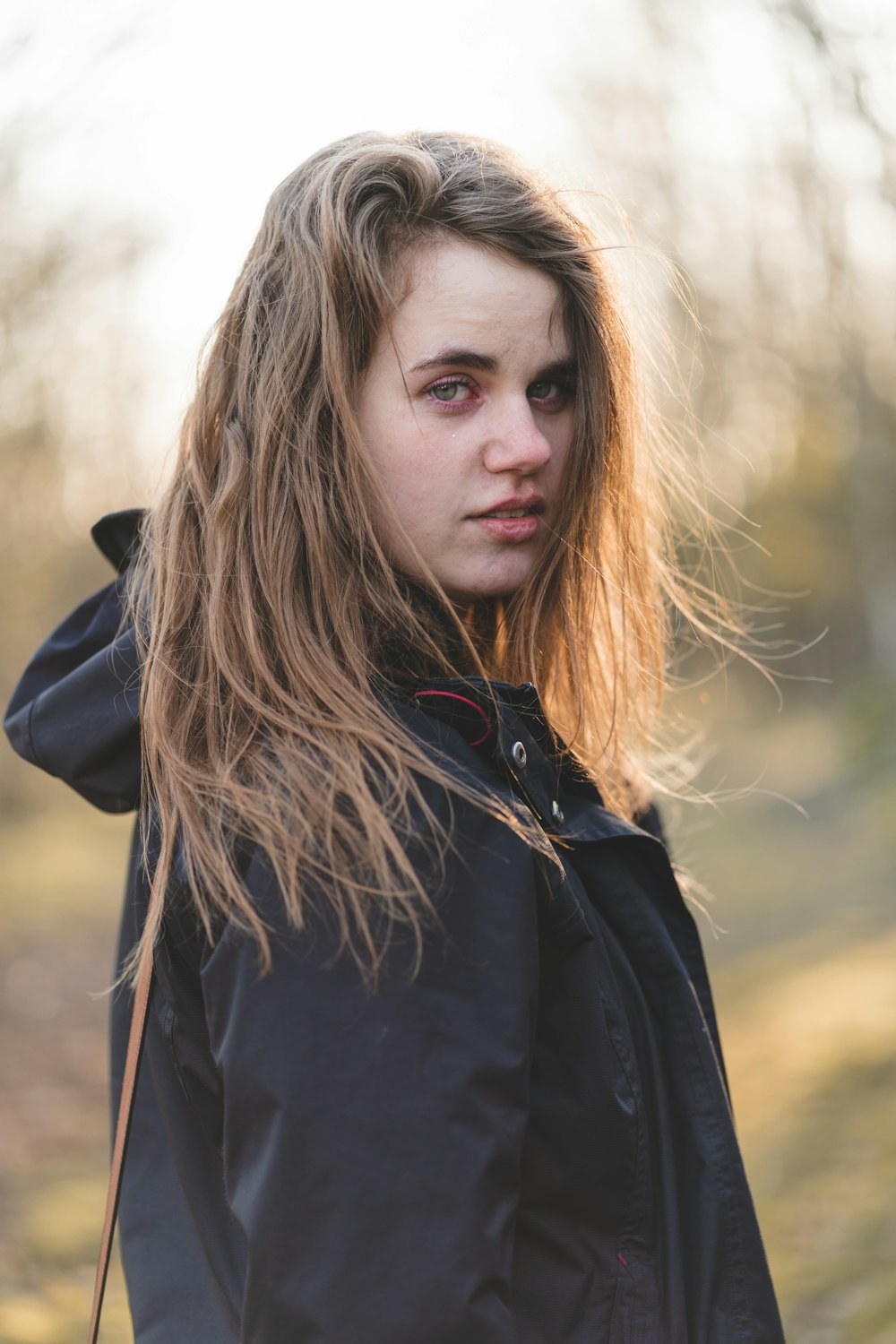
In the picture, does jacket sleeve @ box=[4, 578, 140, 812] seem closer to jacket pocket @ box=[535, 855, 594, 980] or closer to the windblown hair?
the windblown hair

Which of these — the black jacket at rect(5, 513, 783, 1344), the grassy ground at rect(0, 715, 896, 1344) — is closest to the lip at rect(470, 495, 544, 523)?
the black jacket at rect(5, 513, 783, 1344)

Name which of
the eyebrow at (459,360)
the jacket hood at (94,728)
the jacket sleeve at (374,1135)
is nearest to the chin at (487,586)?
the eyebrow at (459,360)

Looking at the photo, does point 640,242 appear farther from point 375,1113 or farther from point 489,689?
point 375,1113

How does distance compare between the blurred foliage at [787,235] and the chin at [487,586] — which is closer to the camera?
the chin at [487,586]

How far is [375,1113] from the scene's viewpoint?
1.33 meters

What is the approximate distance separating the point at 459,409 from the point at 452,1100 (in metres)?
0.96

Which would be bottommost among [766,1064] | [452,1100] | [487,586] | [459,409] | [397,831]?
[766,1064]

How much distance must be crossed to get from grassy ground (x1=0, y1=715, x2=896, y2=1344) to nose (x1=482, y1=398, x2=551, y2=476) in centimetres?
324

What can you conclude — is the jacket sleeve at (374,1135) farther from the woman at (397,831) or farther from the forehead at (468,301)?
the forehead at (468,301)

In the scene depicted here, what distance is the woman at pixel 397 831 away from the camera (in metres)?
1.33

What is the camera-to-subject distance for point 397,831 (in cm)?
145

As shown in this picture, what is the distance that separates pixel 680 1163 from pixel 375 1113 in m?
0.61

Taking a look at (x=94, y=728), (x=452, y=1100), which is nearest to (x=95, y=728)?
(x=94, y=728)

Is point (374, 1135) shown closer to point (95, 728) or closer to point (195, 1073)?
point (195, 1073)
